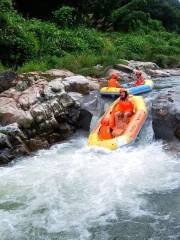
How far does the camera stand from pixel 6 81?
12.9 meters

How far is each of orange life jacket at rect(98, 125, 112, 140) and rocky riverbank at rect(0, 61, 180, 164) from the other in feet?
4.37

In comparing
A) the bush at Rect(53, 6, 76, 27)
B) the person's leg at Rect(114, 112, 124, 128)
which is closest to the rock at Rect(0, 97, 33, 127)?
the person's leg at Rect(114, 112, 124, 128)

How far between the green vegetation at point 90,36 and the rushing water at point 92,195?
8.36 metres

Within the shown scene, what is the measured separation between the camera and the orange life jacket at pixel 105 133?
1020cm

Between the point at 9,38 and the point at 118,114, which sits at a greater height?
the point at 9,38

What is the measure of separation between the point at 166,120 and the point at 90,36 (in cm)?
1361

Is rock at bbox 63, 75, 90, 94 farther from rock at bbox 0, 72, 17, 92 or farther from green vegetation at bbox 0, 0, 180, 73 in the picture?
green vegetation at bbox 0, 0, 180, 73

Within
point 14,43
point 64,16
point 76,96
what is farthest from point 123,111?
point 64,16

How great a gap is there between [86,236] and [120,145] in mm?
3972

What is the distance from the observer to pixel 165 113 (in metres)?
10.6

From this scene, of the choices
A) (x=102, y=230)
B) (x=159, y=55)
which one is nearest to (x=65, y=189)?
(x=102, y=230)

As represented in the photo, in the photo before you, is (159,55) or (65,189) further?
(159,55)

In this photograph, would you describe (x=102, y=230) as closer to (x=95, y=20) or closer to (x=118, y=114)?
(x=118, y=114)

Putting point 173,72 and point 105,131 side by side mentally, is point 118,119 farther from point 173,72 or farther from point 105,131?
point 173,72
